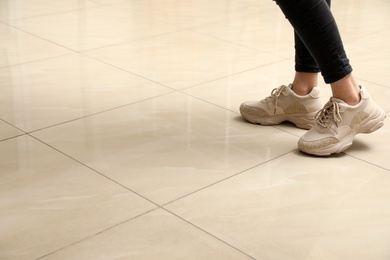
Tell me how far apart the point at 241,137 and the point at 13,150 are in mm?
556

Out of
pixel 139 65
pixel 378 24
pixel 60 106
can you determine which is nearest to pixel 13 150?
pixel 60 106

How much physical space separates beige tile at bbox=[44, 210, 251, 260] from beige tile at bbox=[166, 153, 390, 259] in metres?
0.03

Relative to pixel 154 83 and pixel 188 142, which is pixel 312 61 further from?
pixel 154 83

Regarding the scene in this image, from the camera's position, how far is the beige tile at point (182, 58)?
2.27 m

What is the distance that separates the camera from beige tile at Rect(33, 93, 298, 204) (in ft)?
5.24

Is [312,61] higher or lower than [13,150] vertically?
higher

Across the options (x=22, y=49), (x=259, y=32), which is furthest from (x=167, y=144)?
(x=259, y=32)

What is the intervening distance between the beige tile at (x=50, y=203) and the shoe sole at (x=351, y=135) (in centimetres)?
45

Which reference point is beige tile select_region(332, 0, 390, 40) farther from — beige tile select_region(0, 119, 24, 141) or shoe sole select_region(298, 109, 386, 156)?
beige tile select_region(0, 119, 24, 141)

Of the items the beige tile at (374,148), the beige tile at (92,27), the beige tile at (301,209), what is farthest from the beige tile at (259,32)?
the beige tile at (301,209)

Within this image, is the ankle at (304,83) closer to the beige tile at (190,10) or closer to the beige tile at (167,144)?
the beige tile at (167,144)

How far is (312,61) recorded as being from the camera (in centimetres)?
186

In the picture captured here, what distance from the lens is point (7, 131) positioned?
184 centimetres

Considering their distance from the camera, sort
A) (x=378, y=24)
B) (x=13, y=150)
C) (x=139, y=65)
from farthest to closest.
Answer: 1. (x=378, y=24)
2. (x=139, y=65)
3. (x=13, y=150)
